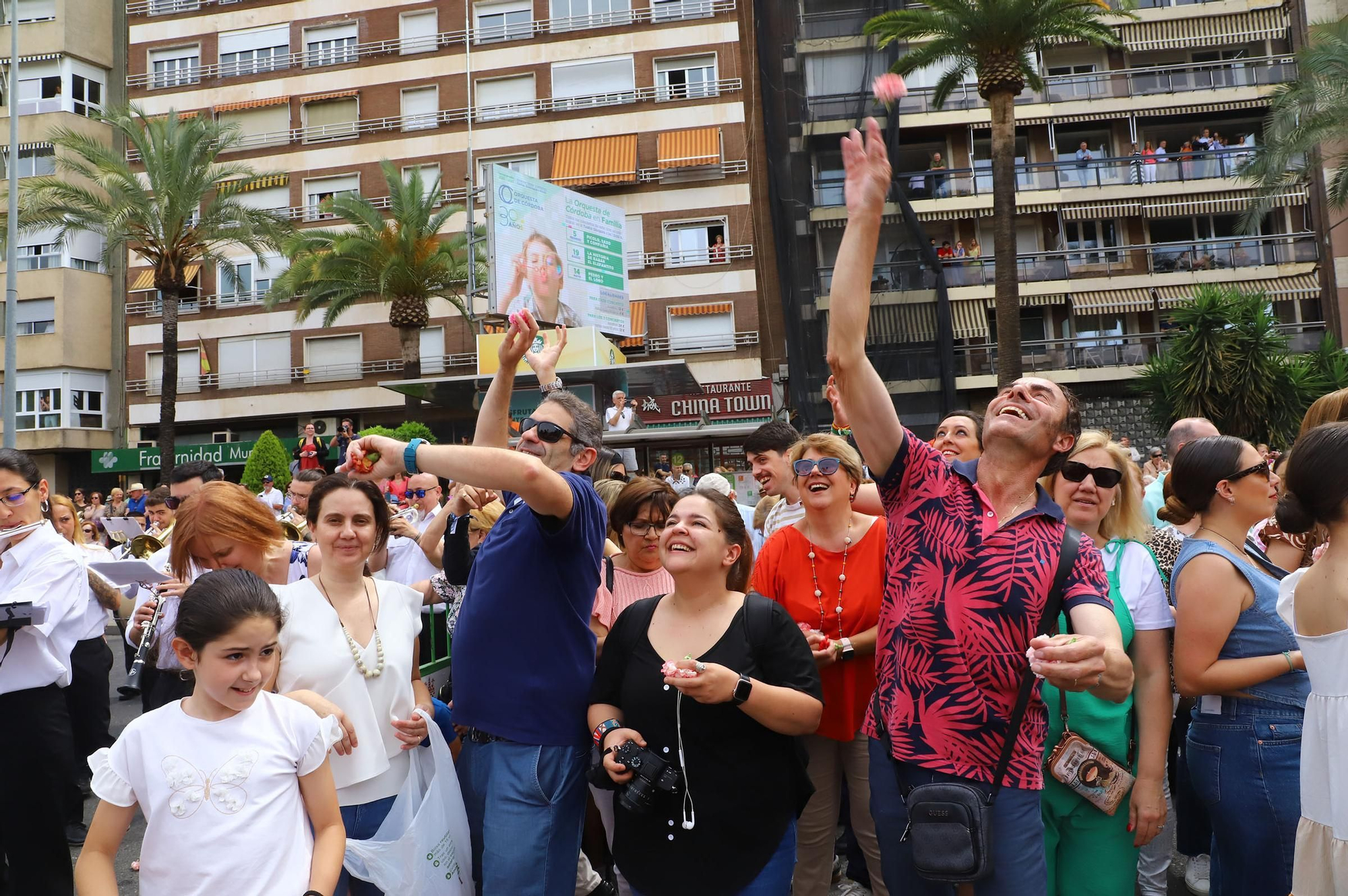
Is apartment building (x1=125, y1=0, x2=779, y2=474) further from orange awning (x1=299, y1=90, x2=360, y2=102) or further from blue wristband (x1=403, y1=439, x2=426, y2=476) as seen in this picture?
blue wristband (x1=403, y1=439, x2=426, y2=476)

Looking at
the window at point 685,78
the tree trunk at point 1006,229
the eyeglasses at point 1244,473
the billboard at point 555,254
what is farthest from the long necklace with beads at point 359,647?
the window at point 685,78

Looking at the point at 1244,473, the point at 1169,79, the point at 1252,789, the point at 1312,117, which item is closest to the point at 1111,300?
the point at 1169,79

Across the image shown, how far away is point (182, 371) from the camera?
35969 mm

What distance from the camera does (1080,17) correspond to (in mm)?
19781

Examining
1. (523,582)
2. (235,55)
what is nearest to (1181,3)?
(235,55)

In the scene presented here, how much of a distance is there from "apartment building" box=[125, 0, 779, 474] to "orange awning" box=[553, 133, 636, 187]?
67 millimetres

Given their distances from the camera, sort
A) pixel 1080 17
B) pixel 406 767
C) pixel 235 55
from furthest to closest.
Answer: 1. pixel 235 55
2. pixel 1080 17
3. pixel 406 767

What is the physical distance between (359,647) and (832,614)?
1.94 meters

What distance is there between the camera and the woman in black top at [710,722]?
3119mm

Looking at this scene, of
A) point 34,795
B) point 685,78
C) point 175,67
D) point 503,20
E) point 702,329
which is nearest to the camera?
point 34,795

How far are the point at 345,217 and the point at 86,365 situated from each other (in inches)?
529

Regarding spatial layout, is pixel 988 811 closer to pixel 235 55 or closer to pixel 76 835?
pixel 76 835

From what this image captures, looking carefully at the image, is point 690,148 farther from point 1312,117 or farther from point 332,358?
point 1312,117

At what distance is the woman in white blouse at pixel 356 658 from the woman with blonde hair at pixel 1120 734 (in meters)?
2.16
